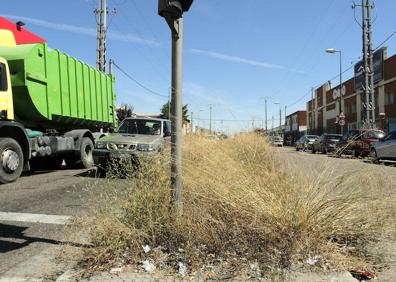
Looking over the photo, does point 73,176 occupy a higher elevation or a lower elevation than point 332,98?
lower

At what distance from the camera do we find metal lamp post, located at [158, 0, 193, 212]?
5094 millimetres

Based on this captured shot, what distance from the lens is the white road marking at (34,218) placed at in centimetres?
701

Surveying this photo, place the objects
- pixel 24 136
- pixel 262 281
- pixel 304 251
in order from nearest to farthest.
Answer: pixel 262 281 → pixel 304 251 → pixel 24 136

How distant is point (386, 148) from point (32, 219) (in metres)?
17.1

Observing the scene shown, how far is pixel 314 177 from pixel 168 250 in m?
2.00

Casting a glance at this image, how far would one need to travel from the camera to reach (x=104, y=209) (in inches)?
216

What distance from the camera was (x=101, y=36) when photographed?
37.4 metres

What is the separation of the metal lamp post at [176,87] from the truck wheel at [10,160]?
22.4ft

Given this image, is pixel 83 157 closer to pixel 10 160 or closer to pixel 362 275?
pixel 10 160

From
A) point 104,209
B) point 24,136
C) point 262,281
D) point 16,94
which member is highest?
point 16,94

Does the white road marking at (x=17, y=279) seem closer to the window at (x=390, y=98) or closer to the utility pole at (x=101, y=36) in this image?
the utility pole at (x=101, y=36)

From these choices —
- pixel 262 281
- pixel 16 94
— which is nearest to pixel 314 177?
pixel 262 281

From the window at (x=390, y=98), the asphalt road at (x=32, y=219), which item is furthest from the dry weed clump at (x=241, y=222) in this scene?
the window at (x=390, y=98)

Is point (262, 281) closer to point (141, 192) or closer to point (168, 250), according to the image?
point (168, 250)
